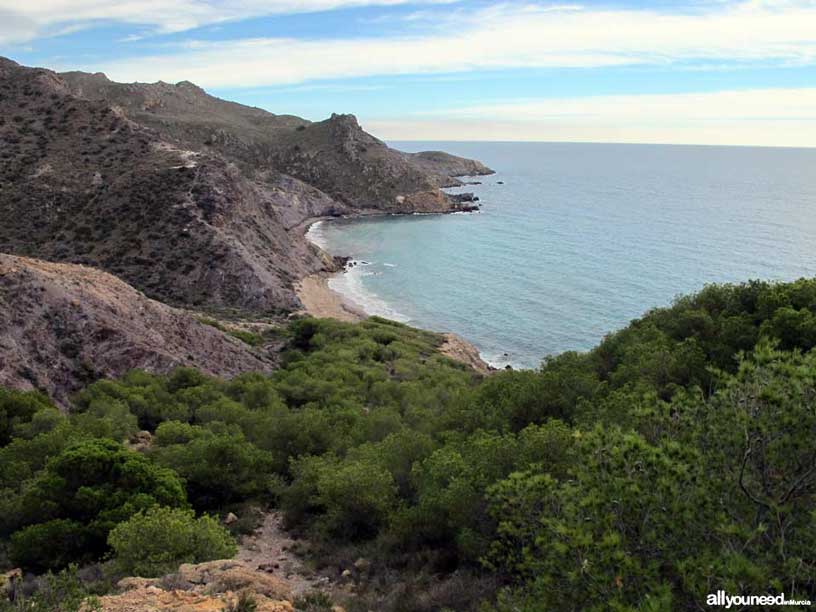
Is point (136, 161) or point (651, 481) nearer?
point (651, 481)

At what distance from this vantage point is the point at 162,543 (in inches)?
479

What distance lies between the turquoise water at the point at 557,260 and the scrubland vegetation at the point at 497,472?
26.1 metres

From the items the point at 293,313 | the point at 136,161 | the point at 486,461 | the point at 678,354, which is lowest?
the point at 293,313

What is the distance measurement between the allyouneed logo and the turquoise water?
140ft

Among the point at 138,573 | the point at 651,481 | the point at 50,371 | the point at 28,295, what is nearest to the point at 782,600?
the point at 651,481

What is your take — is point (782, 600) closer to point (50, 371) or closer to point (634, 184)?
point (50, 371)

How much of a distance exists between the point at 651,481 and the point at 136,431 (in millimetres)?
19557

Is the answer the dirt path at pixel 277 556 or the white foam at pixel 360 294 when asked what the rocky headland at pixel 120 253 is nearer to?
the white foam at pixel 360 294

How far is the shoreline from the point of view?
155ft

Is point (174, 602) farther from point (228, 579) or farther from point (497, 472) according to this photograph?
point (497, 472)

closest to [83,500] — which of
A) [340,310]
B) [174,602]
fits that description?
[174,602]

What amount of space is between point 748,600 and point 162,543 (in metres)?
9.73

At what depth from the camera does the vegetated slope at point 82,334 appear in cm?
2898

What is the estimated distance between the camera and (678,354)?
Result: 738 inches
